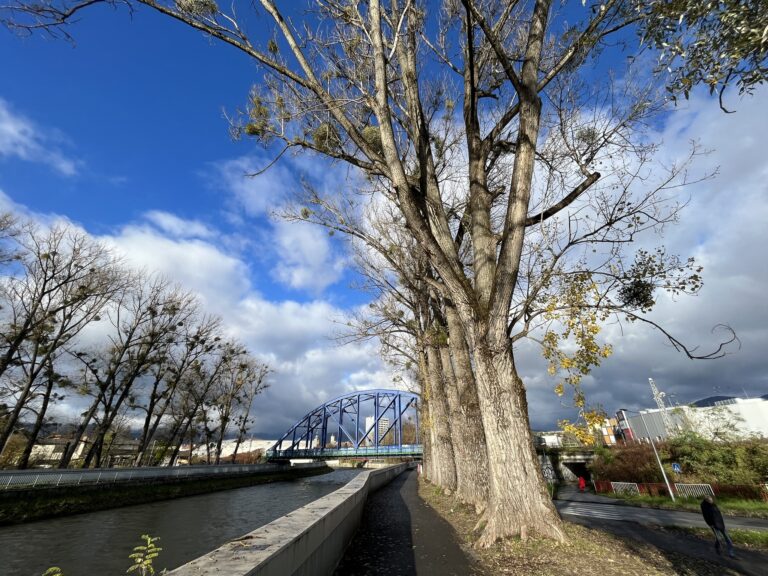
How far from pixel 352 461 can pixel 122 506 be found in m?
73.5

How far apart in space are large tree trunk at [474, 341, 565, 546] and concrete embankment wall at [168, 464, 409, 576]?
241 cm

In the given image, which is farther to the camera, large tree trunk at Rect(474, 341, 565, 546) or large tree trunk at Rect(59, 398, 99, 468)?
large tree trunk at Rect(59, 398, 99, 468)

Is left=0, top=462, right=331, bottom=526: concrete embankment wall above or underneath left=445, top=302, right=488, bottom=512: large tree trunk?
underneath

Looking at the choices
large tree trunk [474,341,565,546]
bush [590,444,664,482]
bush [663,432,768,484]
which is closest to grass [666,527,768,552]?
large tree trunk [474,341,565,546]

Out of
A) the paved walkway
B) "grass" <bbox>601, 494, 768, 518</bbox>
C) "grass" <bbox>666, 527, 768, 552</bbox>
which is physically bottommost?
"grass" <bbox>601, 494, 768, 518</bbox>

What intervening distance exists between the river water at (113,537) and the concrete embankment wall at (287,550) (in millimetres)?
4656

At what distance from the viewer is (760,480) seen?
19.0m

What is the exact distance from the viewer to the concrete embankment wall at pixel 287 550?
255cm

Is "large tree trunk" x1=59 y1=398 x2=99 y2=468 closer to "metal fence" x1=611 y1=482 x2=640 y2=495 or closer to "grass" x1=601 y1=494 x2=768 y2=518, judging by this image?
"grass" x1=601 y1=494 x2=768 y2=518

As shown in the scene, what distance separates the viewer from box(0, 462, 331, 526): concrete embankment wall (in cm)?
1225

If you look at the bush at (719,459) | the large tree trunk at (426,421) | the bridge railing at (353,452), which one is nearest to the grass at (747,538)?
the large tree trunk at (426,421)

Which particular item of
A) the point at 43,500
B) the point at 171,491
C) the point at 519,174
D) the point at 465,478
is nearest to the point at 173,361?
the point at 171,491

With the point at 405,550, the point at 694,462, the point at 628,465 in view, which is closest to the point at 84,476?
the point at 405,550

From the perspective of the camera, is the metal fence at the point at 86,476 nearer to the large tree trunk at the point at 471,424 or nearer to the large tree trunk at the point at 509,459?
the large tree trunk at the point at 471,424
